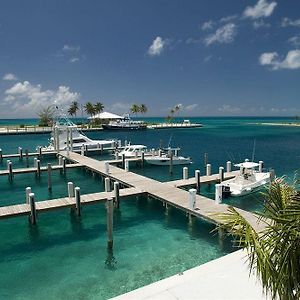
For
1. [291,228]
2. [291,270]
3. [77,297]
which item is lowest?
[77,297]

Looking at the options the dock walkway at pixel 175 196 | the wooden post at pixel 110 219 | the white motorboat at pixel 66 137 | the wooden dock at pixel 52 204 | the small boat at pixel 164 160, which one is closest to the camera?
the wooden post at pixel 110 219

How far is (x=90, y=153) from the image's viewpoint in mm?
48188

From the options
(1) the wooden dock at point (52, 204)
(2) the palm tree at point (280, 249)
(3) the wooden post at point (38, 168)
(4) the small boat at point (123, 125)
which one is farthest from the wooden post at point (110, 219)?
(4) the small boat at point (123, 125)

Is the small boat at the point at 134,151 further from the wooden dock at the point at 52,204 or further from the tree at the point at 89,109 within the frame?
the tree at the point at 89,109

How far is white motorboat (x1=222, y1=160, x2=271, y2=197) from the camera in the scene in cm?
2378

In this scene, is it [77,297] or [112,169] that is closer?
[77,297]

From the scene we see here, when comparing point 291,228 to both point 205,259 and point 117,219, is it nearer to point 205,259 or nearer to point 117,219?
point 205,259

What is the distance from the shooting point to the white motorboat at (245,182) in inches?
936

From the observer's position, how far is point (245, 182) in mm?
24484

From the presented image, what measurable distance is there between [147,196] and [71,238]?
6.61 meters

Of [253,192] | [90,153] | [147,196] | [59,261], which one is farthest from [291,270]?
[90,153]

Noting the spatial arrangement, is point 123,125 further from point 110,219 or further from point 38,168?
point 110,219

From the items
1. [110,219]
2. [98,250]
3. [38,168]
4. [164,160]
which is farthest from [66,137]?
[110,219]

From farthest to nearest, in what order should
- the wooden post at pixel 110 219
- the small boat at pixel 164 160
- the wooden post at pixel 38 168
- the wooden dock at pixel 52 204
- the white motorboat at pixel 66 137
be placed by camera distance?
the white motorboat at pixel 66 137
the small boat at pixel 164 160
the wooden post at pixel 38 168
the wooden dock at pixel 52 204
the wooden post at pixel 110 219
